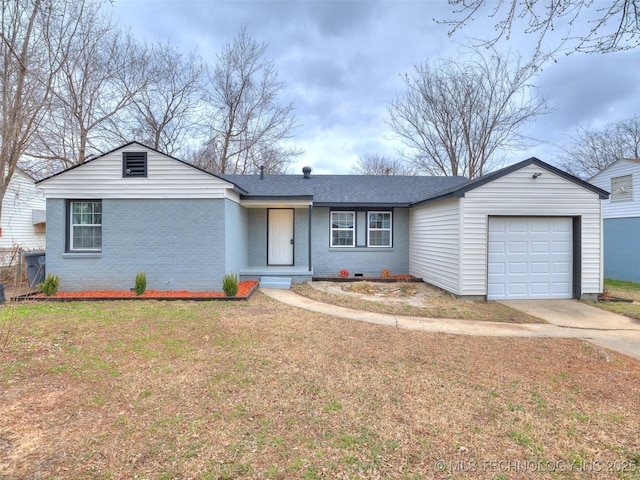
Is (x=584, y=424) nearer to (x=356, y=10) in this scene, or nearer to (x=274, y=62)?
(x=356, y=10)

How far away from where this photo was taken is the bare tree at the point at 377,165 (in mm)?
29125

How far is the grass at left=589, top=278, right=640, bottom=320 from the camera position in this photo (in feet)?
24.0

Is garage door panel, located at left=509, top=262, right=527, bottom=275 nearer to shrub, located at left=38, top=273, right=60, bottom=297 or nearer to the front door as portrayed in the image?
the front door

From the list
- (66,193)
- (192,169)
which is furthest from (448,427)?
(66,193)

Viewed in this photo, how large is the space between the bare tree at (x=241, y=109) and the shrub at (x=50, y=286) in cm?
1410

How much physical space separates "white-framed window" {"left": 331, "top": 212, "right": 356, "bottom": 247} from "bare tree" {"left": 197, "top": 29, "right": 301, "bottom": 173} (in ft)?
39.5

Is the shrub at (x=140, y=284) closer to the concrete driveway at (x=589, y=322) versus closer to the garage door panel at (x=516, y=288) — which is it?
the concrete driveway at (x=589, y=322)

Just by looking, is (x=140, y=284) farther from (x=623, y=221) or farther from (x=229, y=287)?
(x=623, y=221)

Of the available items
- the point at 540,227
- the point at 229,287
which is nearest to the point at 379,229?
the point at 540,227

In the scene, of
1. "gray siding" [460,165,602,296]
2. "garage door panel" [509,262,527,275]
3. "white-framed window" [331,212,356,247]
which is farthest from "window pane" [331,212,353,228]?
"garage door panel" [509,262,527,275]

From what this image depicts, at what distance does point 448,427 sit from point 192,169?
8190 millimetres

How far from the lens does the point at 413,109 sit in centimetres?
2167

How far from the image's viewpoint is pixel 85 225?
865cm

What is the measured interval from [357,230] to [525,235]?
5.45 meters
